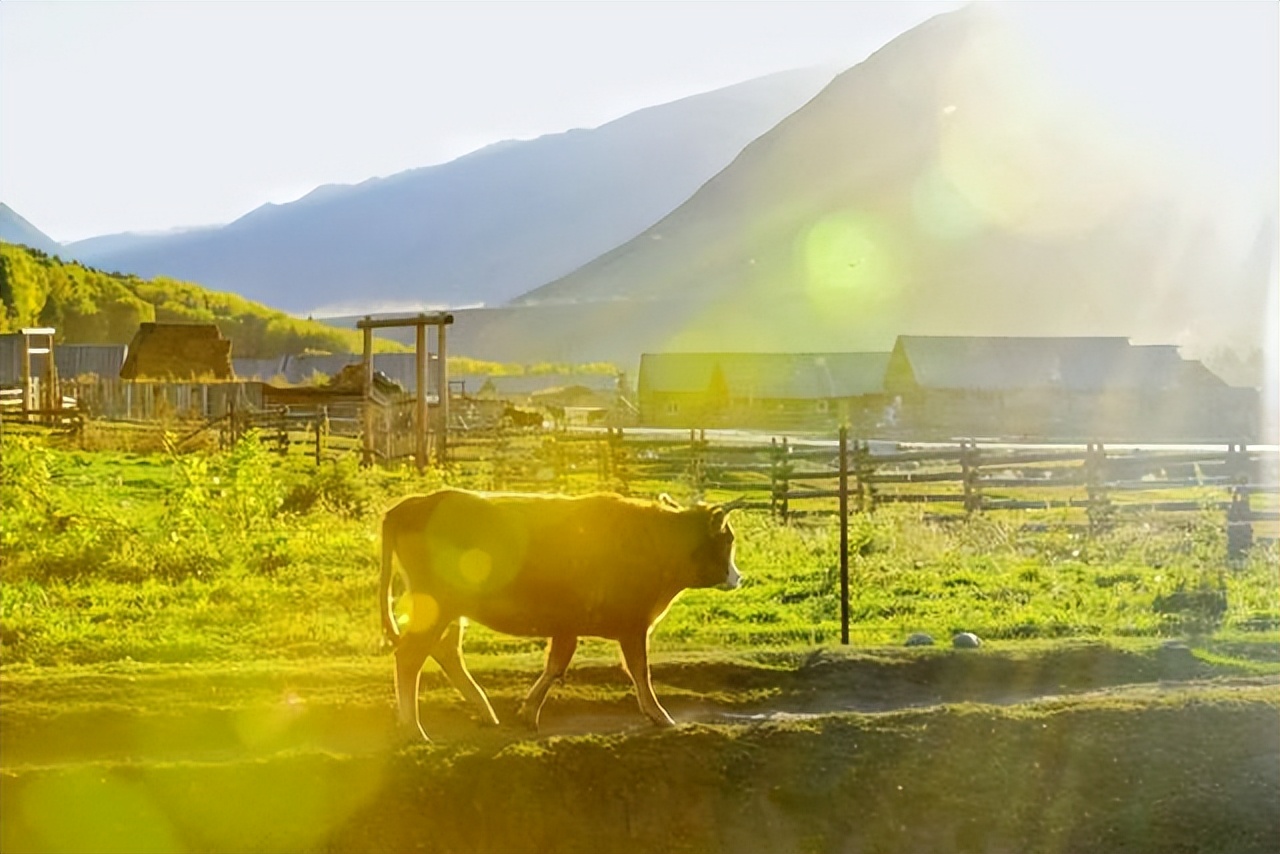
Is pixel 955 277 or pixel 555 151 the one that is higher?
pixel 555 151

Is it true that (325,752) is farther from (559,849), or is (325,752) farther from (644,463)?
(644,463)

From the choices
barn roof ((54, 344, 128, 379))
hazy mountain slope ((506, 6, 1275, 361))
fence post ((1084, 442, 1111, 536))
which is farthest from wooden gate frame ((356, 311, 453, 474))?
fence post ((1084, 442, 1111, 536))

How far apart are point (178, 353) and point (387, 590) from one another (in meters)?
5.04

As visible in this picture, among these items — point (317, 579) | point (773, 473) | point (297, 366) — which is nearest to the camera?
point (317, 579)

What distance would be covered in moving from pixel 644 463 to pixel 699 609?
1864 mm

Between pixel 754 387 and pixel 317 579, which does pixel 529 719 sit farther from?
pixel 754 387

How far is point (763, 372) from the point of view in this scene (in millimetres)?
10281

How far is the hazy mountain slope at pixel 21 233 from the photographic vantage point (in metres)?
7.82

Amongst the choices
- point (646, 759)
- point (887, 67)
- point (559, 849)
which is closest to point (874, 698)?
point (646, 759)

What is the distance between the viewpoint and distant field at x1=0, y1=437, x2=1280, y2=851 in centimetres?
467

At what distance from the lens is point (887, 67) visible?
28.5 ft

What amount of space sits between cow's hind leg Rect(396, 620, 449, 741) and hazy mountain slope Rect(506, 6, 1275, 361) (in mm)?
4834

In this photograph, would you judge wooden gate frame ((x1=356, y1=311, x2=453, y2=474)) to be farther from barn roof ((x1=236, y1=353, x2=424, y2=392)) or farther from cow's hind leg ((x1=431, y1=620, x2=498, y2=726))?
cow's hind leg ((x1=431, y1=620, x2=498, y2=726))

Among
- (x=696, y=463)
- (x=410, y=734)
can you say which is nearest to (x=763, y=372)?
(x=696, y=463)
